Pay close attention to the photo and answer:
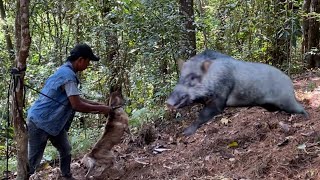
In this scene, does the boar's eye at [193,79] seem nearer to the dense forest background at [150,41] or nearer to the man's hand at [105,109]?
the man's hand at [105,109]

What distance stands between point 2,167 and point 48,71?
7.91ft

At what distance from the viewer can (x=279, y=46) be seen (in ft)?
28.1

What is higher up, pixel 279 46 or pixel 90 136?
pixel 279 46

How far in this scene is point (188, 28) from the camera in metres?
7.21

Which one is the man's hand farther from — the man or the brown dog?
the brown dog

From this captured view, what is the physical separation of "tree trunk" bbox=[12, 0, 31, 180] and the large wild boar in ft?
7.96

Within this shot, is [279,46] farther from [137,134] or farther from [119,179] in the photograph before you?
[119,179]

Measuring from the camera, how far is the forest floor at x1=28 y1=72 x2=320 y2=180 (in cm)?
462

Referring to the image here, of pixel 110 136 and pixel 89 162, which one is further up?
pixel 110 136

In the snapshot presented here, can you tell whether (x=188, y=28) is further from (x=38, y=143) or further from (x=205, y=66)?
(x=205, y=66)

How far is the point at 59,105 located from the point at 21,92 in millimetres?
442

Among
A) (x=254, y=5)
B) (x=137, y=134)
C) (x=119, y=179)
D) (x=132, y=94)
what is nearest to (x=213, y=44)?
(x=254, y=5)

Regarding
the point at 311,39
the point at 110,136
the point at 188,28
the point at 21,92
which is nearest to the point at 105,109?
the point at 110,136

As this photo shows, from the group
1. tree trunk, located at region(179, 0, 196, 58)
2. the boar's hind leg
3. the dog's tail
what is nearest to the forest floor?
the dog's tail
